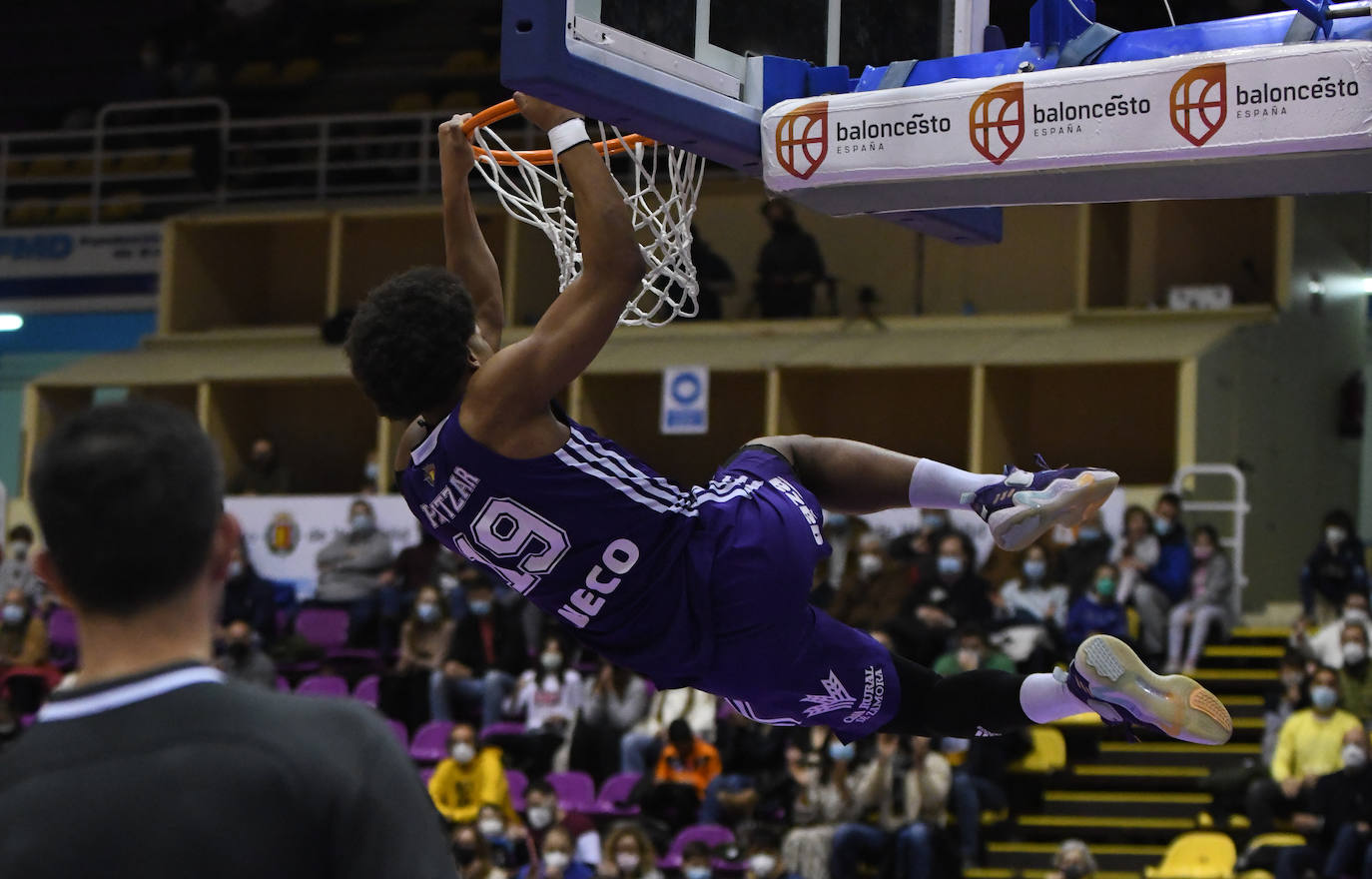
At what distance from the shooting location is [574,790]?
15.2m

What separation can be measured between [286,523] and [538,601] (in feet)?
46.4

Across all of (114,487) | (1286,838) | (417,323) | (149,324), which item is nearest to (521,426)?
(417,323)

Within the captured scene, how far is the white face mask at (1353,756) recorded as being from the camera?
1300 cm

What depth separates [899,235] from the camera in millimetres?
21047

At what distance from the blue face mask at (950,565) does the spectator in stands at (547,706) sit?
321 centimetres

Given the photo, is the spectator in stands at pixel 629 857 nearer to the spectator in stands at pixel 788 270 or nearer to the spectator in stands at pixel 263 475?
the spectator in stands at pixel 788 270

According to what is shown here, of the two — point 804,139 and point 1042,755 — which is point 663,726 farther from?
point 804,139

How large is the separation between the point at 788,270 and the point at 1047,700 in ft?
46.5

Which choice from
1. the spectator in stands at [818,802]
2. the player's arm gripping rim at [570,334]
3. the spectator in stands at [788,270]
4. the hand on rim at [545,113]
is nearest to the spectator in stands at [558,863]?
the spectator in stands at [818,802]

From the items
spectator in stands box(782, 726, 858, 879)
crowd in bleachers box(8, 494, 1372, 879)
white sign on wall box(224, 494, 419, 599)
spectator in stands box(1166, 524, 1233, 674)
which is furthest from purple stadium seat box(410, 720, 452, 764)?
spectator in stands box(1166, 524, 1233, 674)

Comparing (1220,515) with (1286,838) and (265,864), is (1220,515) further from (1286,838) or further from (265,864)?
(265,864)

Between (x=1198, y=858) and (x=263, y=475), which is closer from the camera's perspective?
(x=1198, y=858)

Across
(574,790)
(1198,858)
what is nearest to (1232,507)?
(1198,858)

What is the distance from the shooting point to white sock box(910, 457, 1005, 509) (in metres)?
5.53
